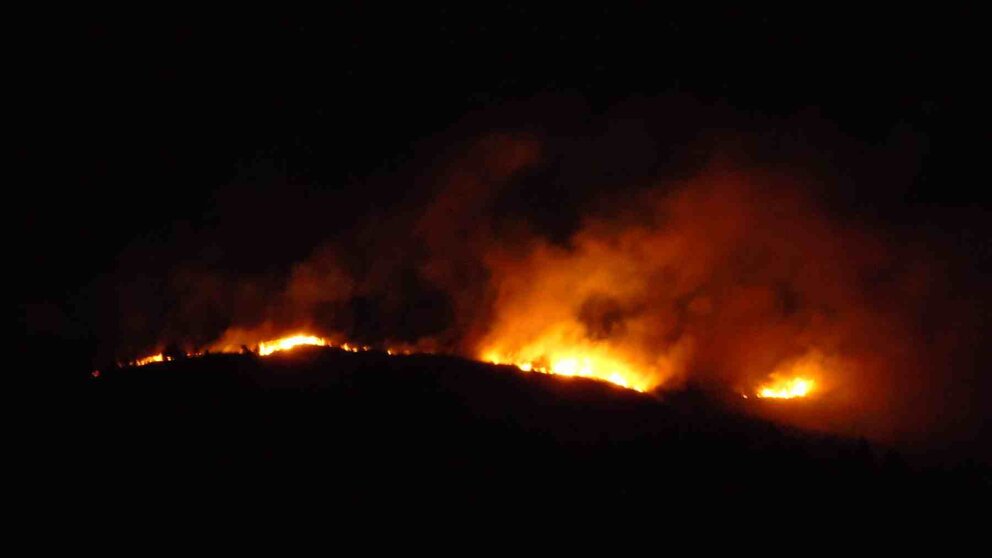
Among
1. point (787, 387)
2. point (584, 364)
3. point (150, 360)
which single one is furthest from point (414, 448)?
point (787, 387)

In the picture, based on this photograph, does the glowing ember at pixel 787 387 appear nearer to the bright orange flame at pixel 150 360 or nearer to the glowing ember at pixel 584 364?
the glowing ember at pixel 584 364

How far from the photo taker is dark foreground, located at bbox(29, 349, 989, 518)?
14648 millimetres

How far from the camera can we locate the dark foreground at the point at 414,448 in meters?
14.6

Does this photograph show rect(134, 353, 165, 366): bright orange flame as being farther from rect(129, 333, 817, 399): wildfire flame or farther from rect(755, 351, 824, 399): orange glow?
rect(755, 351, 824, 399): orange glow

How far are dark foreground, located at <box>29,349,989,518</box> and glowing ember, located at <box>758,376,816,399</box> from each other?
6.23m

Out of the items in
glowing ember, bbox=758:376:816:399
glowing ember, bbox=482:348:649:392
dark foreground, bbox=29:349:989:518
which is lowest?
dark foreground, bbox=29:349:989:518

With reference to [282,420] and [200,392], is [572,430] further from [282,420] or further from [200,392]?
[200,392]

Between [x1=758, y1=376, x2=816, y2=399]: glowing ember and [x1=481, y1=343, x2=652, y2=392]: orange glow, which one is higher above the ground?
[x1=481, y1=343, x2=652, y2=392]: orange glow

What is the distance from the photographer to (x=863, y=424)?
24188 millimetres

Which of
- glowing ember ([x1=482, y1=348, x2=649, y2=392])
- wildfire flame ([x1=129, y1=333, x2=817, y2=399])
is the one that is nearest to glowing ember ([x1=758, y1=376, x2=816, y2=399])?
wildfire flame ([x1=129, y1=333, x2=817, y2=399])

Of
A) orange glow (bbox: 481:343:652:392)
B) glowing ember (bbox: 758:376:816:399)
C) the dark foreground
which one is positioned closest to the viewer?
the dark foreground

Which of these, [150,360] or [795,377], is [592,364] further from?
[150,360]

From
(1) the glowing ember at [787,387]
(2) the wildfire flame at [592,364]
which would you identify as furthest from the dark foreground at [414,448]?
(1) the glowing ember at [787,387]

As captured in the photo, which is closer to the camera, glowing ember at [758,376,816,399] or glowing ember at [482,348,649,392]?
glowing ember at [482,348,649,392]
